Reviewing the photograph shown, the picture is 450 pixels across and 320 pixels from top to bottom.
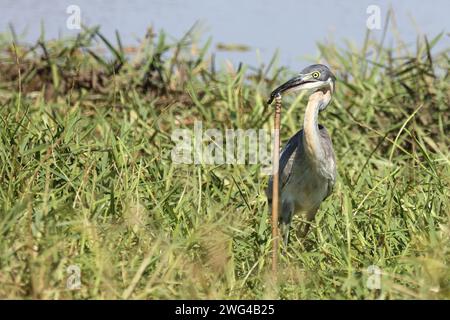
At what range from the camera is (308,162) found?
6.71 m

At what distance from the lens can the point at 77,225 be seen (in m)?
5.24

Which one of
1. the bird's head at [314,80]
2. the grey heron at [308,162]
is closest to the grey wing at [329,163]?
the grey heron at [308,162]

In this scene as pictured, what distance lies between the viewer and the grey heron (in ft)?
21.5

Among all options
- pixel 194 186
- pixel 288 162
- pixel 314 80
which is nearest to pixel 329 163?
pixel 288 162

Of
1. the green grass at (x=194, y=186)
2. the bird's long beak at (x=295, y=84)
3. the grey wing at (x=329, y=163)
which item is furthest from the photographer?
the grey wing at (x=329, y=163)

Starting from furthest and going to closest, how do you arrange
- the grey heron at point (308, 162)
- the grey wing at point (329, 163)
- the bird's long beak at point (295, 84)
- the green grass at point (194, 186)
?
the grey wing at point (329, 163), the grey heron at point (308, 162), the bird's long beak at point (295, 84), the green grass at point (194, 186)

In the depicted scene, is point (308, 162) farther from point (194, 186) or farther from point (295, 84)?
point (194, 186)

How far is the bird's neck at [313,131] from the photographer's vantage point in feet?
21.4

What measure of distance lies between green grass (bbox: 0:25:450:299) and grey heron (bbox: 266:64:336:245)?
0.41 ft

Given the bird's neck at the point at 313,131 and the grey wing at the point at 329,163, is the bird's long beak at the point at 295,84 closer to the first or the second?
the bird's neck at the point at 313,131

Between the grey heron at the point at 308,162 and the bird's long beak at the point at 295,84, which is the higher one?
the bird's long beak at the point at 295,84

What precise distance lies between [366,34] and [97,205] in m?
4.22

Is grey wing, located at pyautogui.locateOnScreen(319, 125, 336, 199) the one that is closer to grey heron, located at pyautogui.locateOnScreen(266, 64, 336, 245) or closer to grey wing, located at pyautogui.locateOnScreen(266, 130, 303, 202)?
grey heron, located at pyautogui.locateOnScreen(266, 64, 336, 245)

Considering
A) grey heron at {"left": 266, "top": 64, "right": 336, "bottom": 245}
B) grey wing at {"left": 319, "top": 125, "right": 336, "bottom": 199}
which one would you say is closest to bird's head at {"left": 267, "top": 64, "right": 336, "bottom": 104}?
grey heron at {"left": 266, "top": 64, "right": 336, "bottom": 245}
